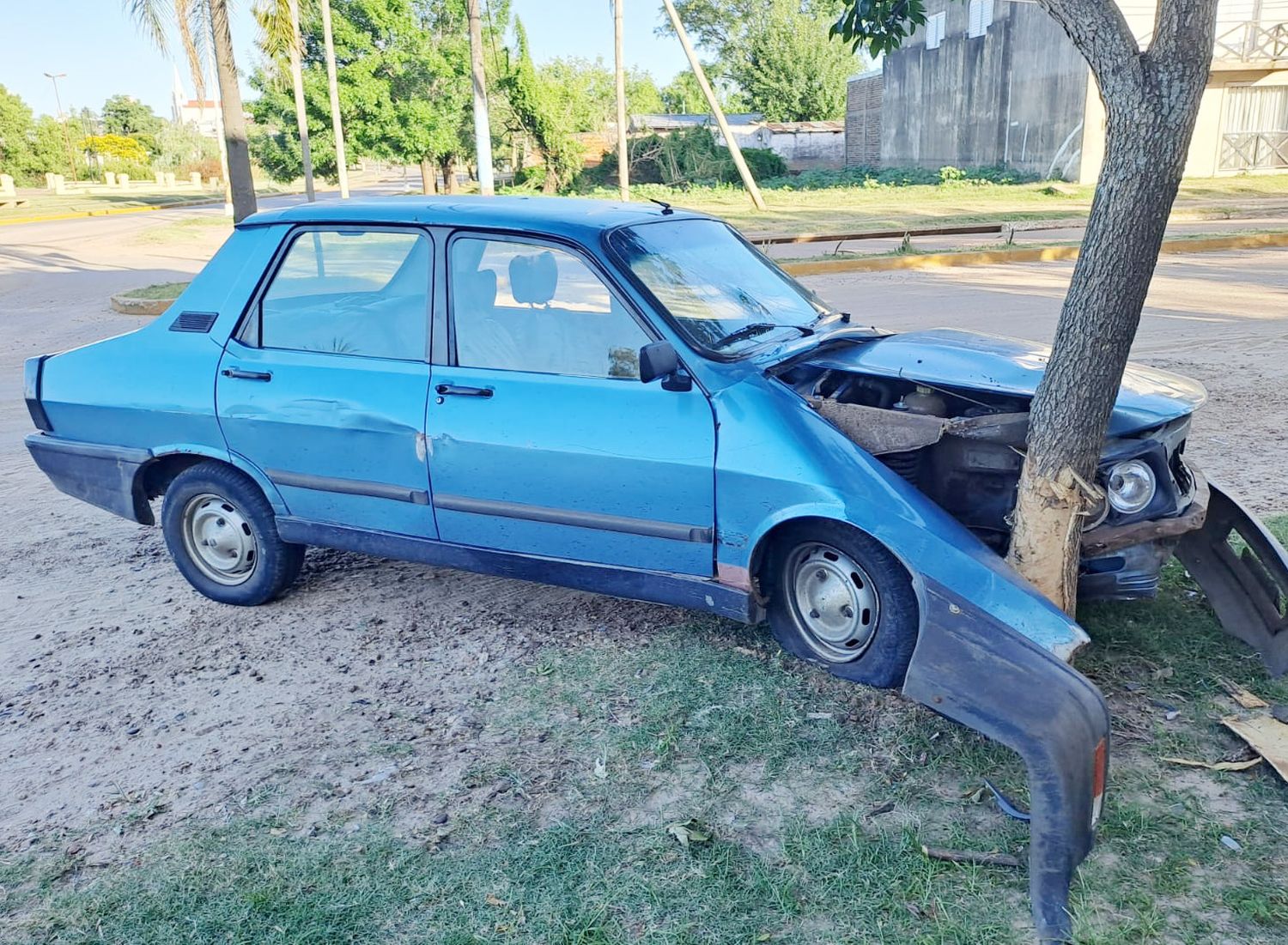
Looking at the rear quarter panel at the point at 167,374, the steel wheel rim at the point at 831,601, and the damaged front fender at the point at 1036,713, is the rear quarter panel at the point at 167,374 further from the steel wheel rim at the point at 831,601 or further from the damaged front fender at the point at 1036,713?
the damaged front fender at the point at 1036,713

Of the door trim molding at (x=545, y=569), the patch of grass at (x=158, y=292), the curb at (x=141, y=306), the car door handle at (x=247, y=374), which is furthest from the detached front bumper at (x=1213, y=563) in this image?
the patch of grass at (x=158, y=292)

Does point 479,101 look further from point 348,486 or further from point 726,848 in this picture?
point 726,848

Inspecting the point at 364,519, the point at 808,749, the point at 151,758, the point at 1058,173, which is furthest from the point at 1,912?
the point at 1058,173

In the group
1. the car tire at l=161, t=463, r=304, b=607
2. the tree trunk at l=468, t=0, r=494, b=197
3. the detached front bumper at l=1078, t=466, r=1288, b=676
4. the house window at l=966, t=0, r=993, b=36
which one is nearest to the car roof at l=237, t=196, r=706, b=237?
the car tire at l=161, t=463, r=304, b=607

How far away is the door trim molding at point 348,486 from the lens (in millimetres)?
4242

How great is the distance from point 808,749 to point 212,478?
2858 mm

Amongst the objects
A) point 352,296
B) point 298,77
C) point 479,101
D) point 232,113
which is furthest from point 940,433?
point 298,77

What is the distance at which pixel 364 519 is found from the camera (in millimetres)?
4402

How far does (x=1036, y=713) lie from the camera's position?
9.33ft

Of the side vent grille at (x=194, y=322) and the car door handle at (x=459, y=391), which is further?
the side vent grille at (x=194, y=322)

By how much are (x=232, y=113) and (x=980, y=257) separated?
11.7 meters

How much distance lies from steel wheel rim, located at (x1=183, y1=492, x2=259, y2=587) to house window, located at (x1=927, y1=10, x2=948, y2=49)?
35796 mm

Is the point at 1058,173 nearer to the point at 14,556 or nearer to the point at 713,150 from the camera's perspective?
the point at 713,150

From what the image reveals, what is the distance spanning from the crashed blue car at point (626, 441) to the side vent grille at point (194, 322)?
11 mm
